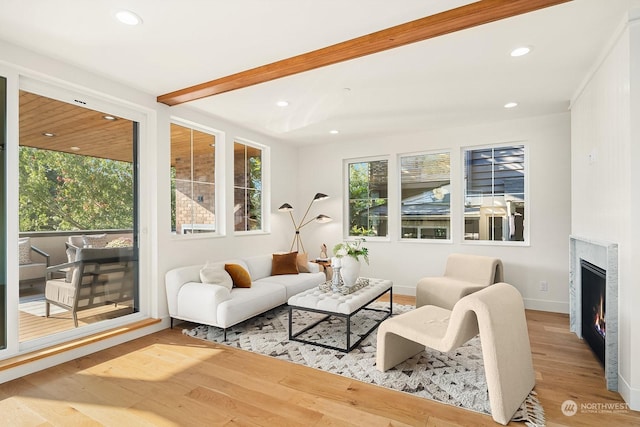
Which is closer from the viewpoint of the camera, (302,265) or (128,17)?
(128,17)

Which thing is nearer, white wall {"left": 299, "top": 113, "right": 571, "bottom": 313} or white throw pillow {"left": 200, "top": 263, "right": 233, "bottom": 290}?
white throw pillow {"left": 200, "top": 263, "right": 233, "bottom": 290}

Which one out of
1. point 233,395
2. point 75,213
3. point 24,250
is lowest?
point 233,395

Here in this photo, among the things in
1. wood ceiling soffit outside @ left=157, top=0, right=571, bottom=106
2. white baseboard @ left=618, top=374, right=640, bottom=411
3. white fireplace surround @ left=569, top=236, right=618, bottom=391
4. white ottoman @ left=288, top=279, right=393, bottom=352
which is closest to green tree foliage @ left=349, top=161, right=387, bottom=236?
white ottoman @ left=288, top=279, right=393, bottom=352

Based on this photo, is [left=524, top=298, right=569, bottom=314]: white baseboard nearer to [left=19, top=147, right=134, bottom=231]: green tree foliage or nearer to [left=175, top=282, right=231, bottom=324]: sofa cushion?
[left=175, top=282, right=231, bottom=324]: sofa cushion

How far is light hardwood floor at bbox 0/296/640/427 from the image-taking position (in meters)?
2.04

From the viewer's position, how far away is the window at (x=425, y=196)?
5.01 metres

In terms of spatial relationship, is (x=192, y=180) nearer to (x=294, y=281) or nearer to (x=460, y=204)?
(x=294, y=281)

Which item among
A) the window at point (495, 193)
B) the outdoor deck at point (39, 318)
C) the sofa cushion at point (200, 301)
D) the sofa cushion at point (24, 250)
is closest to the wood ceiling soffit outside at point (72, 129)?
the sofa cushion at point (24, 250)

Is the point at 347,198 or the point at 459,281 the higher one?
the point at 347,198

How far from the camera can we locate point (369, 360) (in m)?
2.82

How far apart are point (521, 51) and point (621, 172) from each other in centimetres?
115

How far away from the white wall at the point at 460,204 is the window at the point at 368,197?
0.55 ft

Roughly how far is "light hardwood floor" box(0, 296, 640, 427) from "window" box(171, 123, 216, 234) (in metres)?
1.62

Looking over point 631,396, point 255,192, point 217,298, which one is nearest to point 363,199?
point 255,192
